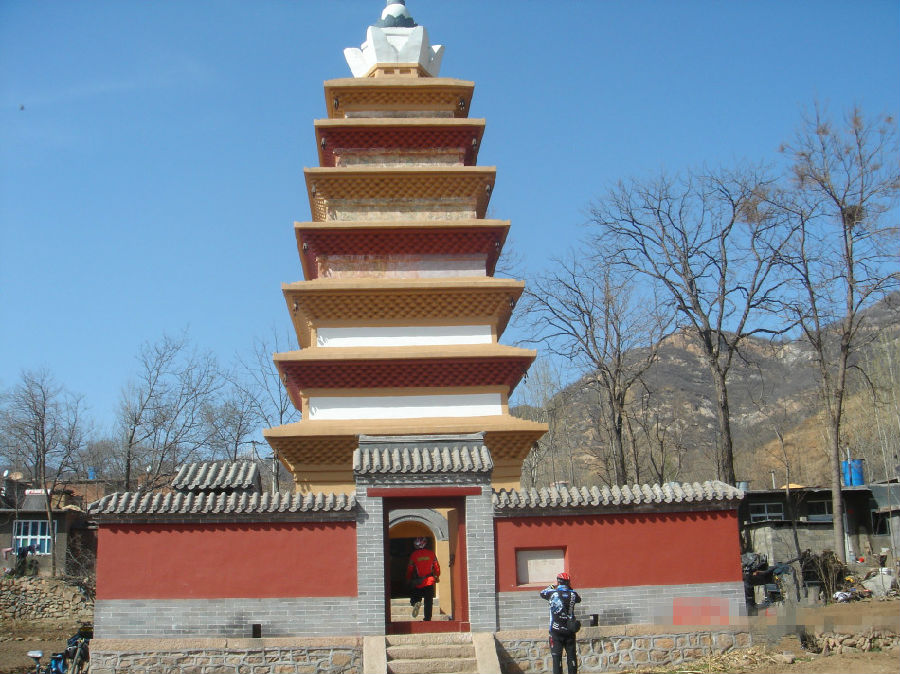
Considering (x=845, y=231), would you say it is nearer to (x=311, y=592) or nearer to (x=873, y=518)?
(x=873, y=518)

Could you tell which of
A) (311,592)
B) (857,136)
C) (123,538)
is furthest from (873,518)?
(123,538)

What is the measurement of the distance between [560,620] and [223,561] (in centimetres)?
520

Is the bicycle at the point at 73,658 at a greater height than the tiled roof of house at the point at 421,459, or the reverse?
the tiled roof of house at the point at 421,459

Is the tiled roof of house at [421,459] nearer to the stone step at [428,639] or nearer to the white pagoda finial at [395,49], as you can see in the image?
the stone step at [428,639]

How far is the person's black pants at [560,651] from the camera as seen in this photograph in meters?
12.5

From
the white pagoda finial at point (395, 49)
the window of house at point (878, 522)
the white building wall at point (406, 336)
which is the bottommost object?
the window of house at point (878, 522)

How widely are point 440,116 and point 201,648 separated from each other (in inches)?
475

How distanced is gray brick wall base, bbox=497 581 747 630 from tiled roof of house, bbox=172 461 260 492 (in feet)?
16.5

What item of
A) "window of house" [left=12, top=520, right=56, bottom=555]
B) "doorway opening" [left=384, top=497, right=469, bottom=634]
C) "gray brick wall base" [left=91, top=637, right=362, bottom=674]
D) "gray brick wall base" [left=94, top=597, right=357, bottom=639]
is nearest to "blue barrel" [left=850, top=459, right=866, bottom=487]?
"doorway opening" [left=384, top=497, right=469, bottom=634]

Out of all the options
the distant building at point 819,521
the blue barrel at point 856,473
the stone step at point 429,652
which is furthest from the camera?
the blue barrel at point 856,473

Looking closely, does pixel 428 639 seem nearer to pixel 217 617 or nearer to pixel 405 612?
pixel 217 617

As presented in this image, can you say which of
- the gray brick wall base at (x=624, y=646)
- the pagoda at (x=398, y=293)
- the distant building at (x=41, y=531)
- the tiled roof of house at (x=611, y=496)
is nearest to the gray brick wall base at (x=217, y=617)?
the gray brick wall base at (x=624, y=646)

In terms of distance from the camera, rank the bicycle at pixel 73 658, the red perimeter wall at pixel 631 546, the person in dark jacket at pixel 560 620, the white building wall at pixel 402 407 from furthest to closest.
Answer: the white building wall at pixel 402 407, the bicycle at pixel 73 658, the red perimeter wall at pixel 631 546, the person in dark jacket at pixel 560 620

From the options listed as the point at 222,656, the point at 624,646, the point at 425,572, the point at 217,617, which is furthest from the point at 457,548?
the point at 222,656
